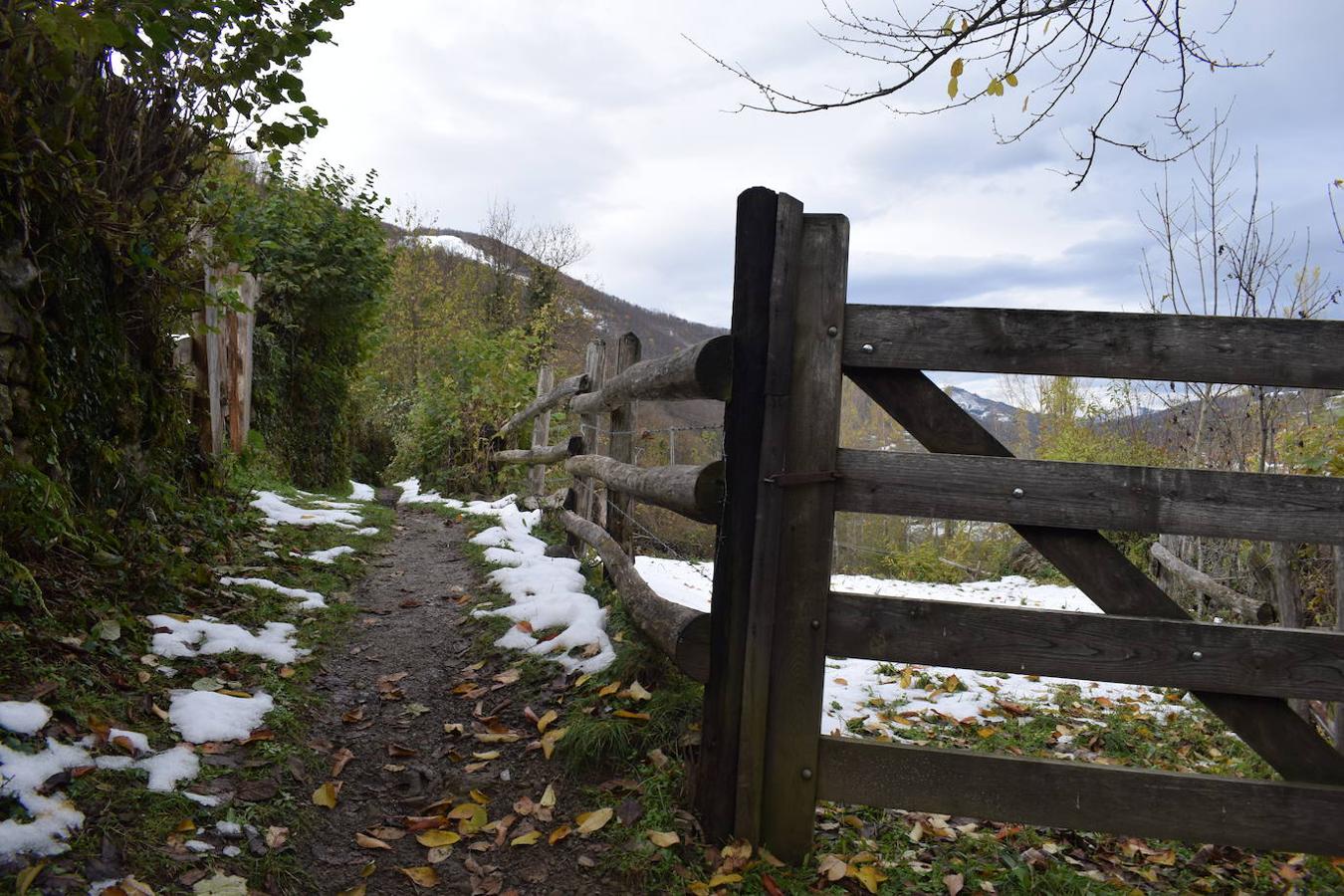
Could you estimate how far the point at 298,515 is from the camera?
6.92 metres

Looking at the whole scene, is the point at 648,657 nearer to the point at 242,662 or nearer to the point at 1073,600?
the point at 242,662

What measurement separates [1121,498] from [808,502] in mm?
904

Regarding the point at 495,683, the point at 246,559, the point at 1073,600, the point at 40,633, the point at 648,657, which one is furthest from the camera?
the point at 1073,600

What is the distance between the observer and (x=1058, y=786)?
2.52m

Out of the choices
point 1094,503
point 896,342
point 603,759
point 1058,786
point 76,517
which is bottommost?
point 603,759

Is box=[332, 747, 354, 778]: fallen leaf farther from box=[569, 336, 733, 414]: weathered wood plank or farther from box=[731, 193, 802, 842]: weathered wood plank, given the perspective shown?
box=[569, 336, 733, 414]: weathered wood plank

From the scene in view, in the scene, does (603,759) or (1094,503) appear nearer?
(1094,503)

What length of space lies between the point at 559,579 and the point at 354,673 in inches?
58.0

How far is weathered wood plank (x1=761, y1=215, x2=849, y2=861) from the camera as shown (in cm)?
254

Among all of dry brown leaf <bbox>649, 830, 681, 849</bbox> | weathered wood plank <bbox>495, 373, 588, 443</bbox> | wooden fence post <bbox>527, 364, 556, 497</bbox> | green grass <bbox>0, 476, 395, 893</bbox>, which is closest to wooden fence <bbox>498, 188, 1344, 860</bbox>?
dry brown leaf <bbox>649, 830, 681, 849</bbox>

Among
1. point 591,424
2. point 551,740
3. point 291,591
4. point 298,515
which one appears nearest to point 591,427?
point 591,424

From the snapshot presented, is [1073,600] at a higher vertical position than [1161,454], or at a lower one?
lower

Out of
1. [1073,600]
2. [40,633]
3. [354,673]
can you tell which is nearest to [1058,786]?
[354,673]

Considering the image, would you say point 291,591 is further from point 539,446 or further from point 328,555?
point 539,446
